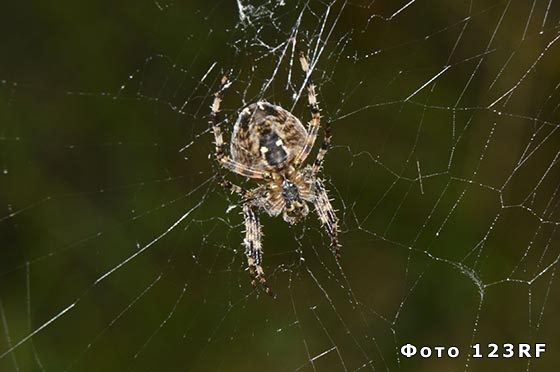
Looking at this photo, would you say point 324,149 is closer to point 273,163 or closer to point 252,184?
point 273,163

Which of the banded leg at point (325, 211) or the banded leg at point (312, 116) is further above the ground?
the banded leg at point (312, 116)

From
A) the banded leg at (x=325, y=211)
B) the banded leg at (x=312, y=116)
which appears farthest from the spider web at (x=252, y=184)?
the banded leg at (x=312, y=116)

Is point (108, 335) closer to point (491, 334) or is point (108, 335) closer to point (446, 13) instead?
point (491, 334)

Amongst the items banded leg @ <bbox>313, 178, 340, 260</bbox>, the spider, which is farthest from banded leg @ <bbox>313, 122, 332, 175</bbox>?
banded leg @ <bbox>313, 178, 340, 260</bbox>

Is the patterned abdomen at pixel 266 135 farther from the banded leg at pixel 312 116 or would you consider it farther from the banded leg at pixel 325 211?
the banded leg at pixel 325 211

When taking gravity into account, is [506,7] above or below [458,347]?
above

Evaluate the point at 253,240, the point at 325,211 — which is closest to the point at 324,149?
the point at 325,211

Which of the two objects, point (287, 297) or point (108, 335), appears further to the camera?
point (108, 335)

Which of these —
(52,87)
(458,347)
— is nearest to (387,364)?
(458,347)
